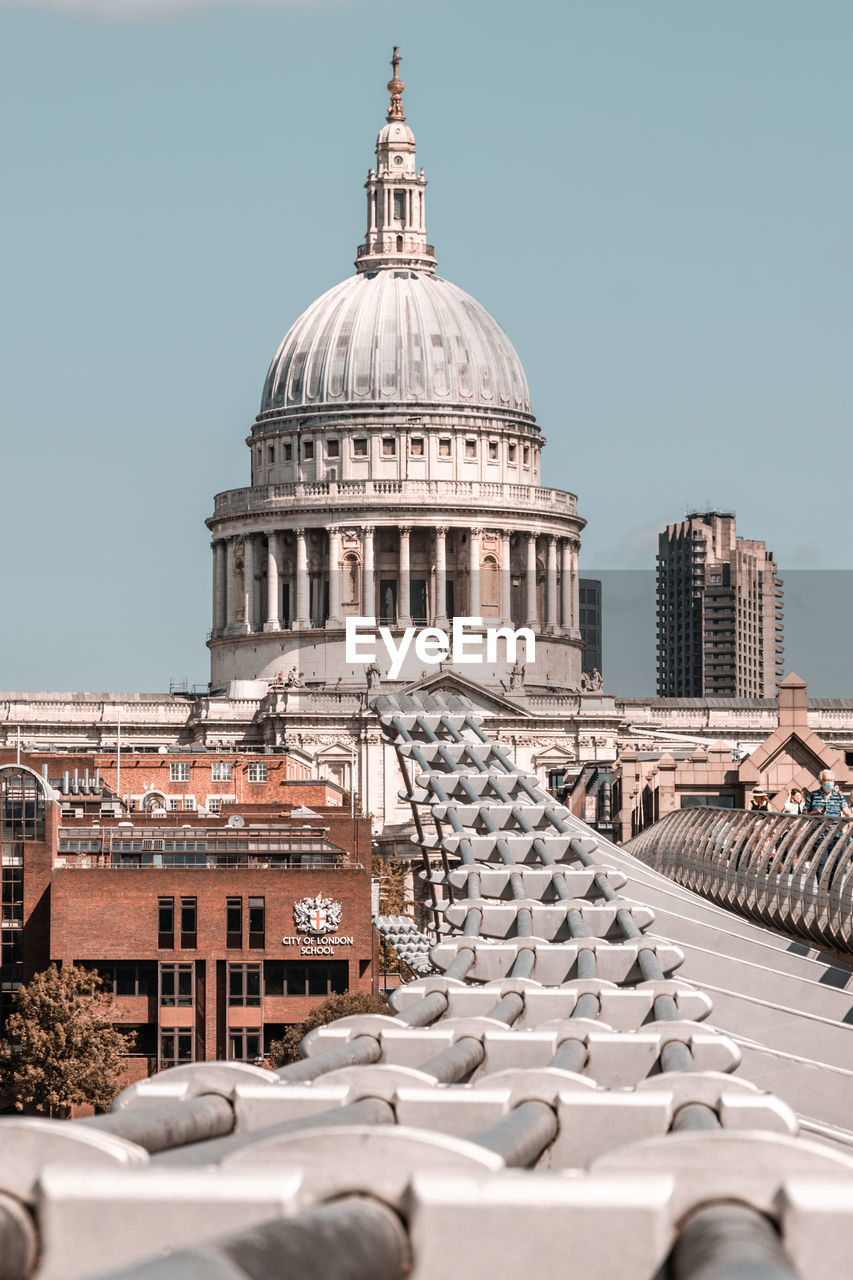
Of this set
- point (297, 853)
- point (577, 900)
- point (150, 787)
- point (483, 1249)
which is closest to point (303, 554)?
point (150, 787)

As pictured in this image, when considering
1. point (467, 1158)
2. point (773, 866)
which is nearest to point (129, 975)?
point (773, 866)

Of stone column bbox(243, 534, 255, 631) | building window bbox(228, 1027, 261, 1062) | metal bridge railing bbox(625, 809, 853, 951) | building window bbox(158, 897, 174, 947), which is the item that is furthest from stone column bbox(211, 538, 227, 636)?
metal bridge railing bbox(625, 809, 853, 951)

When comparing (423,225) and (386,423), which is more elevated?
(423,225)

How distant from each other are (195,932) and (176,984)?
59.8 inches

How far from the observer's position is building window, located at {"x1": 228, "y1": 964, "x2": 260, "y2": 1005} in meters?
69.9

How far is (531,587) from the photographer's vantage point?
18350 centimetres

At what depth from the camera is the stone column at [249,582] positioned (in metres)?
185

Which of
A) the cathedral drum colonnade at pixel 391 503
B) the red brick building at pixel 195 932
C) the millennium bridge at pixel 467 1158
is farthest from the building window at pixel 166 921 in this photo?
the cathedral drum colonnade at pixel 391 503

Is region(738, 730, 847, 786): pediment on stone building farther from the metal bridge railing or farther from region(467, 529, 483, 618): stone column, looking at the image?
region(467, 529, 483, 618): stone column

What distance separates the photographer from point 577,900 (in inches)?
974

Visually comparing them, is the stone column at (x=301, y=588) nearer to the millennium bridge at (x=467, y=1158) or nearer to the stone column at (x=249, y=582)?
the stone column at (x=249, y=582)

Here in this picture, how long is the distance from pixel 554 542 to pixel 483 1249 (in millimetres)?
180720

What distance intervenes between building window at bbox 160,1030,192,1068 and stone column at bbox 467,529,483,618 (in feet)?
375

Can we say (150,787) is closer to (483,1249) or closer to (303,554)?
(303,554)
